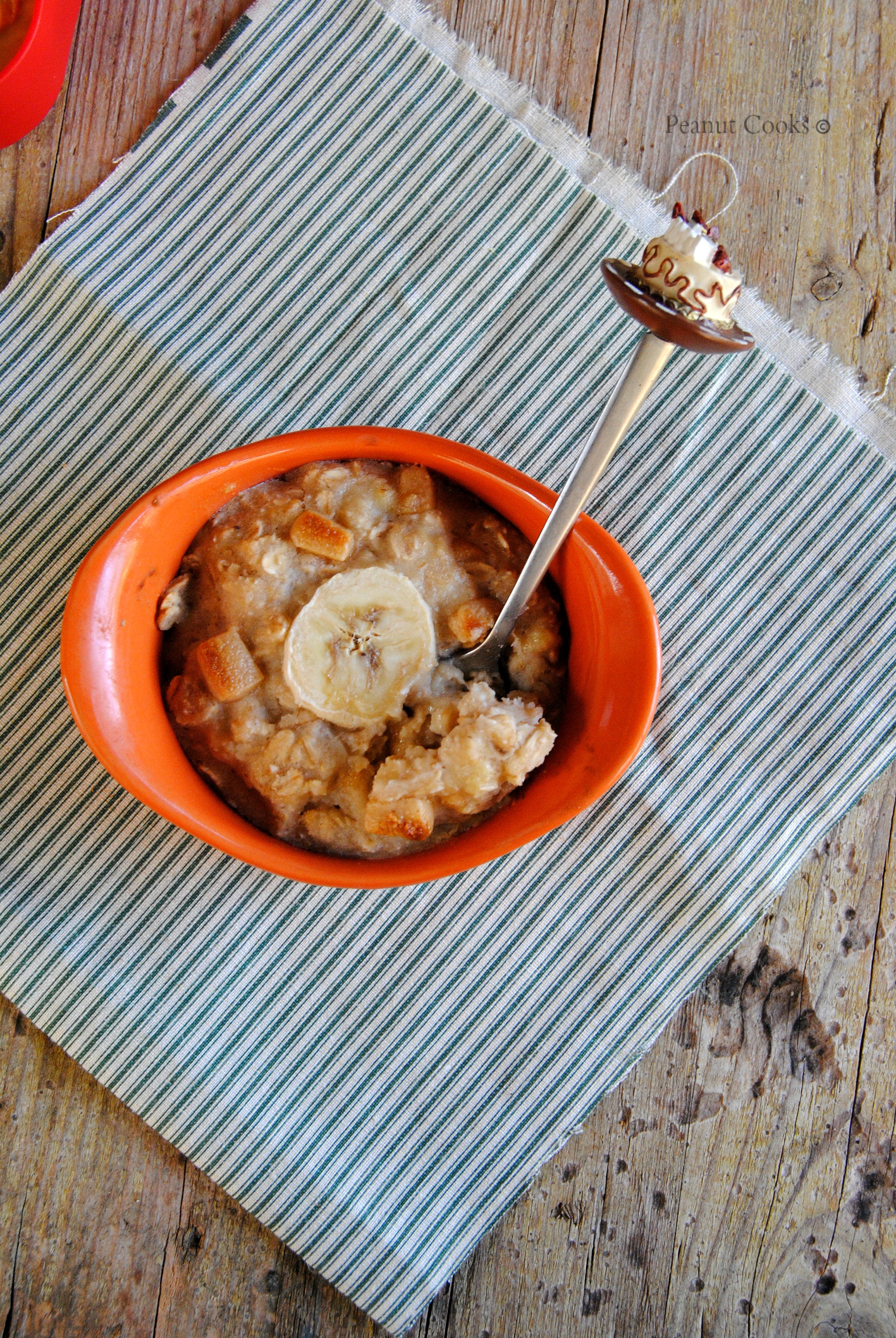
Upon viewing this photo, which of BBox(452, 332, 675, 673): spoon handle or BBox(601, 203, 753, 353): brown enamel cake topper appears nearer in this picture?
BBox(601, 203, 753, 353): brown enamel cake topper

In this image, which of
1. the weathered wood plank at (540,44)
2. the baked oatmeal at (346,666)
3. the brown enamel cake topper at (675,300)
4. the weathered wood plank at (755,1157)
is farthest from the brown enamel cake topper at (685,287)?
the weathered wood plank at (755,1157)

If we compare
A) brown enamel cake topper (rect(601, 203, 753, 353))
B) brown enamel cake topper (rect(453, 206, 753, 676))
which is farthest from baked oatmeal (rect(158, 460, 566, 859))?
brown enamel cake topper (rect(601, 203, 753, 353))

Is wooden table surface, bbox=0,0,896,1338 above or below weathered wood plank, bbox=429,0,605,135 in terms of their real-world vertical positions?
below

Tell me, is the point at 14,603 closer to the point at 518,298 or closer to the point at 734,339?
the point at 518,298

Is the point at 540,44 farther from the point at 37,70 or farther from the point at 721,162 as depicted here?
the point at 37,70

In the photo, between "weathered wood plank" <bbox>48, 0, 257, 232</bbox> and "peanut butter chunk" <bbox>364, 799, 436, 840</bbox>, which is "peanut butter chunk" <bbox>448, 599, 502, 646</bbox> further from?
"weathered wood plank" <bbox>48, 0, 257, 232</bbox>

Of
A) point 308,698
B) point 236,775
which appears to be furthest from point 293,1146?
point 308,698
